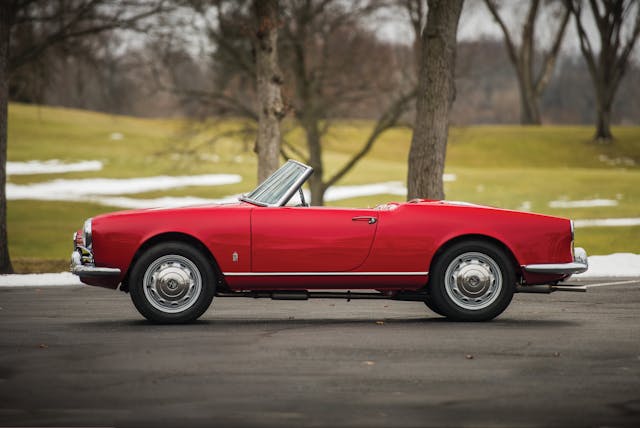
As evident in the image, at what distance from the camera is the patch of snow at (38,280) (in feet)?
51.2

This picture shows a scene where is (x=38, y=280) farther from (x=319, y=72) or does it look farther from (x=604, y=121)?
(x=604, y=121)

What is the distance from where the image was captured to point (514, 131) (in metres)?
66.3

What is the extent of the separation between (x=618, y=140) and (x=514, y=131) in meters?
6.88

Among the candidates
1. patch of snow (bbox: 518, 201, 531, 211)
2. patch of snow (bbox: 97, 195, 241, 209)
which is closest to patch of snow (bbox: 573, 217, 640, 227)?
patch of snow (bbox: 518, 201, 531, 211)

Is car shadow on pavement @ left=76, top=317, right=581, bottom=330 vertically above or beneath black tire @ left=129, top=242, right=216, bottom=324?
beneath

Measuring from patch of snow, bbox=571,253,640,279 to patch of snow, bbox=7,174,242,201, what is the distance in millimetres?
Result: 26824

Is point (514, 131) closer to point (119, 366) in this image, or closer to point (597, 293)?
point (597, 293)

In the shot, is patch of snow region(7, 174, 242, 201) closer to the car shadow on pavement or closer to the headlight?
the car shadow on pavement

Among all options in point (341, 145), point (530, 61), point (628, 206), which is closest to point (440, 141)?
point (628, 206)

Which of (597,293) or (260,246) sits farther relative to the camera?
(597,293)

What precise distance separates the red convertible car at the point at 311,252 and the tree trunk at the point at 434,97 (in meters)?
9.93

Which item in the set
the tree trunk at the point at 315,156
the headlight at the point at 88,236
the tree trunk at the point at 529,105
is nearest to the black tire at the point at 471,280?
the headlight at the point at 88,236

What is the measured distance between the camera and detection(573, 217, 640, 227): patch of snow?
3306 centimetres

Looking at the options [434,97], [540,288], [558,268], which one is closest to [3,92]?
[434,97]
